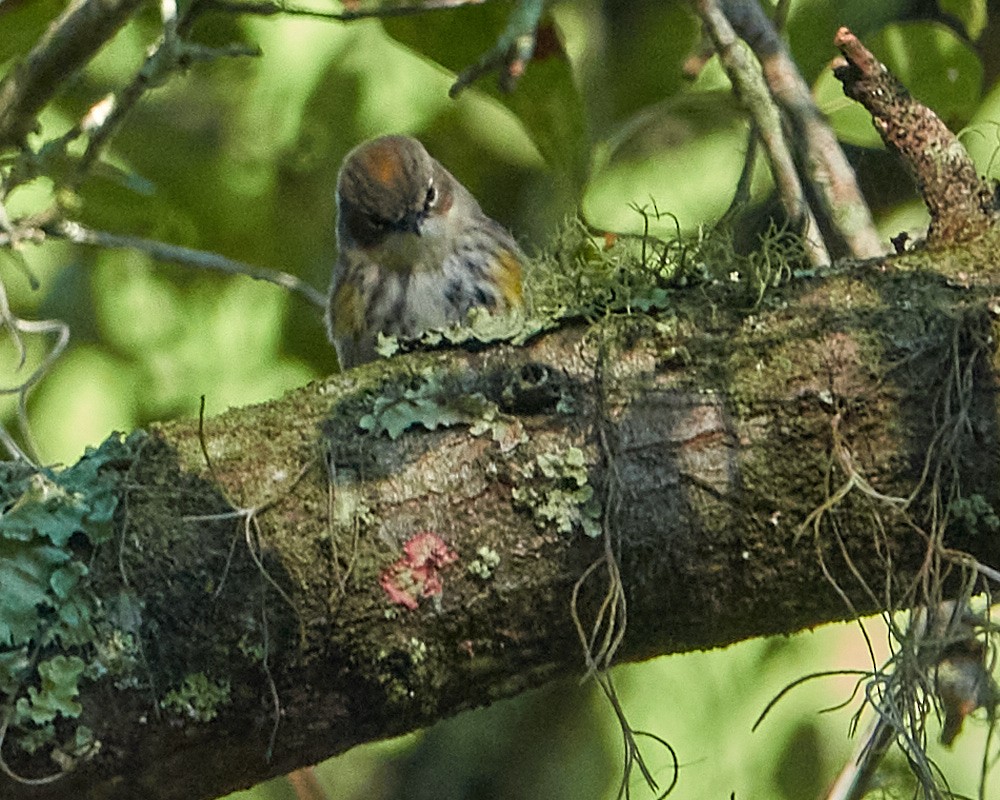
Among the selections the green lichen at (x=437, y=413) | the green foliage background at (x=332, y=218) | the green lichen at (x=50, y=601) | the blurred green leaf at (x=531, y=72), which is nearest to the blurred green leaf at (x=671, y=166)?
the green foliage background at (x=332, y=218)

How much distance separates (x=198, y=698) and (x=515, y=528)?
0.42 metres

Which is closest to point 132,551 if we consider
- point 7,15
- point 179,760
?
point 179,760

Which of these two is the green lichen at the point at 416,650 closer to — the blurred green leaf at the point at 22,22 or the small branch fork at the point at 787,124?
the small branch fork at the point at 787,124

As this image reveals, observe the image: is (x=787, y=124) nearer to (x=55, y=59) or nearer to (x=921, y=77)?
(x=921, y=77)

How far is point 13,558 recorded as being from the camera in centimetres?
162

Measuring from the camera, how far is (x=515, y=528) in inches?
65.0

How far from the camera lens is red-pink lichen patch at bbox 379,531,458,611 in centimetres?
164

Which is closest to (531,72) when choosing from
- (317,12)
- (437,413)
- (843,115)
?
(317,12)

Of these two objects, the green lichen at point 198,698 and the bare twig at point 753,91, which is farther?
the bare twig at point 753,91

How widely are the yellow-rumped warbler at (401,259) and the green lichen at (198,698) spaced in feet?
4.65

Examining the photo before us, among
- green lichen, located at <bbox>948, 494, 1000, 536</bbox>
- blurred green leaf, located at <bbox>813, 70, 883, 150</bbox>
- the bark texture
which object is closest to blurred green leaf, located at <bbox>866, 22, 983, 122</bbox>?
blurred green leaf, located at <bbox>813, 70, 883, 150</bbox>

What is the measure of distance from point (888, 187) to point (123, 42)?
2.00m

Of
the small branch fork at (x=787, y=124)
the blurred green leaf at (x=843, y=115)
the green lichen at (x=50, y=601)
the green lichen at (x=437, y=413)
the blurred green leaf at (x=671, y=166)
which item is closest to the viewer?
the green lichen at (x=50, y=601)

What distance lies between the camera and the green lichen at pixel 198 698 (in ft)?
5.23
